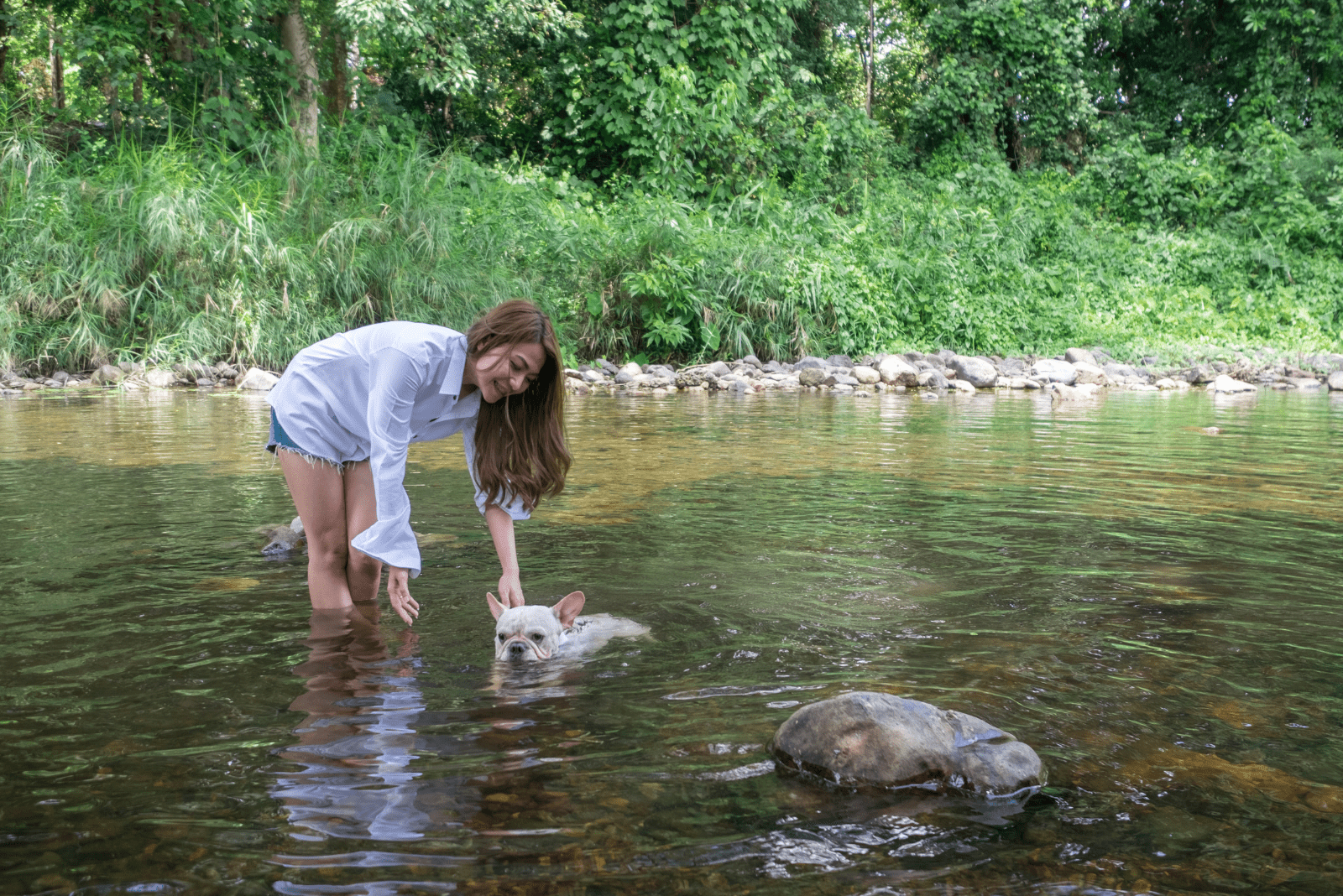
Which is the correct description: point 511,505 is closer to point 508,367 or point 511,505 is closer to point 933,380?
point 508,367

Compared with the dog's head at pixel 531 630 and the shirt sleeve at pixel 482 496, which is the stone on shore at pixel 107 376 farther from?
the dog's head at pixel 531 630

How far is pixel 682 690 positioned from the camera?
Answer: 138 inches

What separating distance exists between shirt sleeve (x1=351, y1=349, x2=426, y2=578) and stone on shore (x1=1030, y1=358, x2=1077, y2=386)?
1460cm

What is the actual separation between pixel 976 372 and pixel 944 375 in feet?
1.72

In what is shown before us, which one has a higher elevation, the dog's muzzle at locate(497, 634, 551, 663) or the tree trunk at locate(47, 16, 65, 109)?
the tree trunk at locate(47, 16, 65, 109)

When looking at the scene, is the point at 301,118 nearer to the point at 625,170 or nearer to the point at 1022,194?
the point at 625,170

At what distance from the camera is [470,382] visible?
403 centimetres

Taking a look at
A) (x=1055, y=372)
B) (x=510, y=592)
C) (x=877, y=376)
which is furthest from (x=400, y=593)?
(x=1055, y=372)

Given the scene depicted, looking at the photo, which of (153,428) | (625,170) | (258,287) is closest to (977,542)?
(153,428)

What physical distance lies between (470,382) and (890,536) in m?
2.82

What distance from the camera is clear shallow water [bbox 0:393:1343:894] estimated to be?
7.73 feet

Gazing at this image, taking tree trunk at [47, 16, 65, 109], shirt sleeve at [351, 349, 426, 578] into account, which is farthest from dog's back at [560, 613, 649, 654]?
tree trunk at [47, 16, 65, 109]

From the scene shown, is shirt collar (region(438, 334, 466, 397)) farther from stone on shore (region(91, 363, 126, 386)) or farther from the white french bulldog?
stone on shore (region(91, 363, 126, 386))

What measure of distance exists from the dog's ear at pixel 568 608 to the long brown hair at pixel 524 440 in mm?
492
